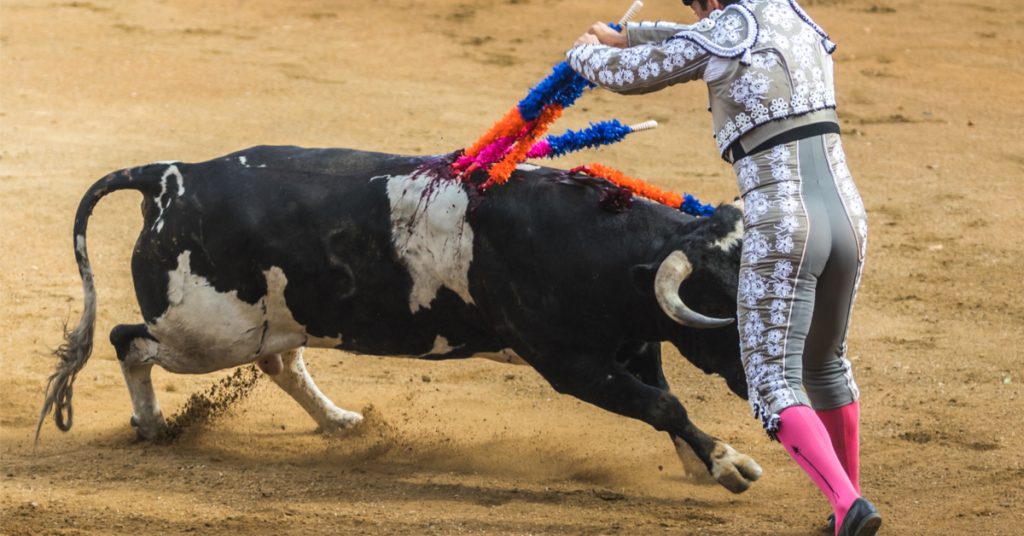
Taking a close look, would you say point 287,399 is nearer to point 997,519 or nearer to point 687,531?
point 687,531

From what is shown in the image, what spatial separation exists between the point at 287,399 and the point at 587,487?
193 cm

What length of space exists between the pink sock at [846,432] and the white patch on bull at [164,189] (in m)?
2.68

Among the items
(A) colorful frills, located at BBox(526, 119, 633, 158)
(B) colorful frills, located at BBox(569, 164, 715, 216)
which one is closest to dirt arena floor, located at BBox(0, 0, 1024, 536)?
(B) colorful frills, located at BBox(569, 164, 715, 216)

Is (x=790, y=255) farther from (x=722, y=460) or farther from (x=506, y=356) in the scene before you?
(x=506, y=356)

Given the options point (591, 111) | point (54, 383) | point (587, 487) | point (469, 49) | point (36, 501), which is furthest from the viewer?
point (469, 49)

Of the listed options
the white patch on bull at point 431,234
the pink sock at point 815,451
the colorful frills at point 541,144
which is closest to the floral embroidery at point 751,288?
the pink sock at point 815,451

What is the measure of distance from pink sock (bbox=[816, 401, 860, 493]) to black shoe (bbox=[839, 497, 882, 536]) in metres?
0.52

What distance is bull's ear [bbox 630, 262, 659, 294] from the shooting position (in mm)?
5207

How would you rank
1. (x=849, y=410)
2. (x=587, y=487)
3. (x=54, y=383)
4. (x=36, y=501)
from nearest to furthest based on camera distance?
1. (x=849, y=410)
2. (x=36, y=501)
3. (x=587, y=487)
4. (x=54, y=383)

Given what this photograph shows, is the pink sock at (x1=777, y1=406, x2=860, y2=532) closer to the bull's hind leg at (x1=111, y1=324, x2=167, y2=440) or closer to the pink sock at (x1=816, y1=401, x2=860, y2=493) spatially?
the pink sock at (x1=816, y1=401, x2=860, y2=493)

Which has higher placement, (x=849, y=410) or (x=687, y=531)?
(x=849, y=410)

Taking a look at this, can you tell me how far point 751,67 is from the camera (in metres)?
4.29

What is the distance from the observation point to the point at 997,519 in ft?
16.1

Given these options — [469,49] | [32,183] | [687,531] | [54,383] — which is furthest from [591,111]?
[687,531]
